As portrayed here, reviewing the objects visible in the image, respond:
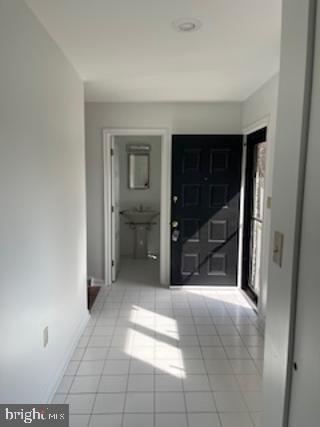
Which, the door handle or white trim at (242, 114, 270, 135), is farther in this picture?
the door handle

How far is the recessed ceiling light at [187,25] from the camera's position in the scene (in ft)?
6.00

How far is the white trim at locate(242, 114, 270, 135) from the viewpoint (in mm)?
3055

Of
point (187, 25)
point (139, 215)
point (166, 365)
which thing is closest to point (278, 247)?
point (187, 25)

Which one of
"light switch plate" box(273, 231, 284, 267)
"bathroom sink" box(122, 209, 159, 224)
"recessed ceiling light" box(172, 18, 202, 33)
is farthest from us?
"bathroom sink" box(122, 209, 159, 224)

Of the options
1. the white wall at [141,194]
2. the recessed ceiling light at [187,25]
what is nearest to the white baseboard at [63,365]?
the recessed ceiling light at [187,25]

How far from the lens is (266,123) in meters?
3.06

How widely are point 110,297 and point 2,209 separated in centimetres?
266

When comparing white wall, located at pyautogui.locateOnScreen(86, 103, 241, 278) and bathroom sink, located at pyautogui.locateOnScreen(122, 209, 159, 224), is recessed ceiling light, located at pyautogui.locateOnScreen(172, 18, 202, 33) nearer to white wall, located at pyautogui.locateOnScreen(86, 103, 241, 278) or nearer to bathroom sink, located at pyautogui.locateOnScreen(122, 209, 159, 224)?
white wall, located at pyautogui.locateOnScreen(86, 103, 241, 278)

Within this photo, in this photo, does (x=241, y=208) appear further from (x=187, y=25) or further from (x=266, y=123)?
(x=187, y=25)

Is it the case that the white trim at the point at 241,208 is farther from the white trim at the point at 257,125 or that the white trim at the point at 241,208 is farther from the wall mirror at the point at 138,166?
the wall mirror at the point at 138,166

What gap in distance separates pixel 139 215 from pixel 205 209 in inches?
65.7

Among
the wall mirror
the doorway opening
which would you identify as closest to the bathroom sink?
the wall mirror

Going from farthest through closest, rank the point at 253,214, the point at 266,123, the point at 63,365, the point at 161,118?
the point at 161,118
the point at 253,214
the point at 266,123
the point at 63,365

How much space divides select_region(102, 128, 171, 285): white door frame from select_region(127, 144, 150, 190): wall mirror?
135 cm
